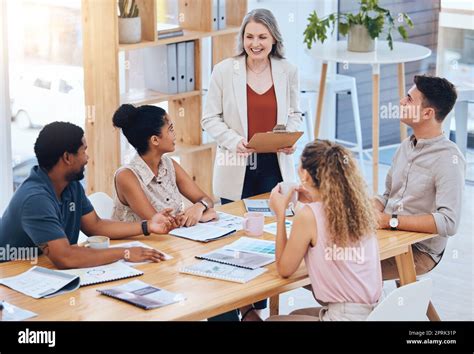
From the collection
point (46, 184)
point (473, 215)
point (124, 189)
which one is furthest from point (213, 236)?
point (473, 215)

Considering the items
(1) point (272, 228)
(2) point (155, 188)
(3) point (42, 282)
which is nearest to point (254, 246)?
(1) point (272, 228)

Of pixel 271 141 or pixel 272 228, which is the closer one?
pixel 272 228

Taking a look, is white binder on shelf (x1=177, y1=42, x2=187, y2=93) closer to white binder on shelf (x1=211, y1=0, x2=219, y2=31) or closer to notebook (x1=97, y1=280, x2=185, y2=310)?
white binder on shelf (x1=211, y1=0, x2=219, y2=31)

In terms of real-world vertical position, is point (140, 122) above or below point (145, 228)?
above

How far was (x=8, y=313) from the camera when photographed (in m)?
2.86

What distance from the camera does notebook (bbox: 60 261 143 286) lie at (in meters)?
3.13

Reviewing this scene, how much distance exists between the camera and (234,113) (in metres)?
4.45

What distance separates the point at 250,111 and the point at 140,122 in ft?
2.52

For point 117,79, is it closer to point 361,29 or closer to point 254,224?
point 254,224

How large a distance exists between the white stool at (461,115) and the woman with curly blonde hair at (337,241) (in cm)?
356

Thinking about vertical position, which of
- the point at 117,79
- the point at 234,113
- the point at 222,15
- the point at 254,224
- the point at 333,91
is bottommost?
the point at 254,224

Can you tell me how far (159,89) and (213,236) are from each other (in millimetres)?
2094

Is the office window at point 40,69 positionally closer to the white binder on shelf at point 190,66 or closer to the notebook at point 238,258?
the white binder on shelf at point 190,66
